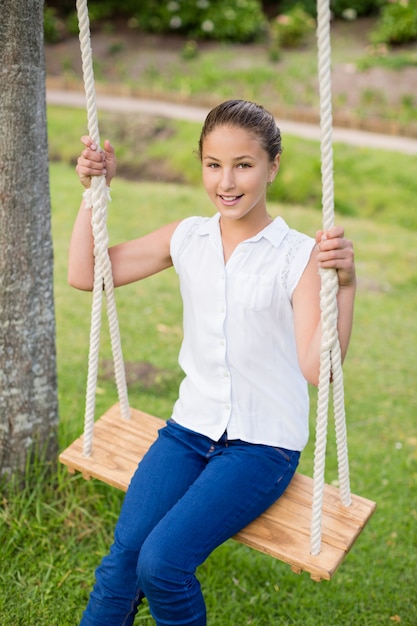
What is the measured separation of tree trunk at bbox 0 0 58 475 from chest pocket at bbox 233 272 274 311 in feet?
2.69

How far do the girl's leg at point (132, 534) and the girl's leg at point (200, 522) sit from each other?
7 cm

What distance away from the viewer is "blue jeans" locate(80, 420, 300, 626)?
1.99 metres

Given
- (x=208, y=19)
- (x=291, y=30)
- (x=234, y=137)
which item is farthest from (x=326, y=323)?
(x=208, y=19)

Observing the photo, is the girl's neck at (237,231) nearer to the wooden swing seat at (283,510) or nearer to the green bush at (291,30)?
the wooden swing seat at (283,510)

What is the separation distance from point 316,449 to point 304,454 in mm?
1948

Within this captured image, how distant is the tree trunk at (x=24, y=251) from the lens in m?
2.42

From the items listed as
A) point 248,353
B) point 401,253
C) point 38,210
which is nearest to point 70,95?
point 401,253

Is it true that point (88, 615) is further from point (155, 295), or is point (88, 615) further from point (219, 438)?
point (155, 295)

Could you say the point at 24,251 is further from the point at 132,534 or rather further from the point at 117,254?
the point at 132,534

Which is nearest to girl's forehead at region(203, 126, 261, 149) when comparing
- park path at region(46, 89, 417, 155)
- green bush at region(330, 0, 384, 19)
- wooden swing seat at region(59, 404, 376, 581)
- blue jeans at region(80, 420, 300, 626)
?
blue jeans at region(80, 420, 300, 626)

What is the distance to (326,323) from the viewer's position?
189cm

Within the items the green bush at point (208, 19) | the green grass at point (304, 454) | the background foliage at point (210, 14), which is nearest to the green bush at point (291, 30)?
the background foliage at point (210, 14)

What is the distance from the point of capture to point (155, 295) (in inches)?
219

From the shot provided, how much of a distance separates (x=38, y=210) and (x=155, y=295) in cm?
296
